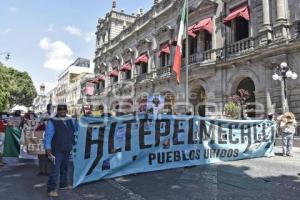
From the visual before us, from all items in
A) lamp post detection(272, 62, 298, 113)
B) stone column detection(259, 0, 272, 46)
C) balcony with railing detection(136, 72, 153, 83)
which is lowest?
lamp post detection(272, 62, 298, 113)

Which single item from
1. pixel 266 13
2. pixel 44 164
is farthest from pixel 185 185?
pixel 266 13

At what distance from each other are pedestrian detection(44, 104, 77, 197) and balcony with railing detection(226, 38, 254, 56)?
42.8 feet

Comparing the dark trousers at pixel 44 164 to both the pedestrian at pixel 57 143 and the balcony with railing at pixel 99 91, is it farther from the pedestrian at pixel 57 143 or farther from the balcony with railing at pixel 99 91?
A: the balcony with railing at pixel 99 91

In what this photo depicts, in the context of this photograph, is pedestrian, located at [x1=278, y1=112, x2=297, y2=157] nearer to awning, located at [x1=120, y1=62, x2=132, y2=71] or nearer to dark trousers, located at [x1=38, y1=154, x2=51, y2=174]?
dark trousers, located at [x1=38, y1=154, x2=51, y2=174]

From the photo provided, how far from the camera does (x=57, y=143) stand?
18.1ft

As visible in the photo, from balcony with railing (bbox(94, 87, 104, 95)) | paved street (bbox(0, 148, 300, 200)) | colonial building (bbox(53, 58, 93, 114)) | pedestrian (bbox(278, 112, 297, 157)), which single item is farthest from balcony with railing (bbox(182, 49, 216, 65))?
colonial building (bbox(53, 58, 93, 114))

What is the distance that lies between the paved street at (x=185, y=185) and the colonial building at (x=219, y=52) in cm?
810

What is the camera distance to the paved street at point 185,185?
17.6 ft


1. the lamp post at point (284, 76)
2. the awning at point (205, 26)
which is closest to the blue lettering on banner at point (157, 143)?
the lamp post at point (284, 76)

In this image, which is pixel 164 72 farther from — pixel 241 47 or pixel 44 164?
pixel 44 164

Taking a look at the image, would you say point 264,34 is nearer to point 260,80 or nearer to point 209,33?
point 260,80

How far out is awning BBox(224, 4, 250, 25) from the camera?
16.8 meters

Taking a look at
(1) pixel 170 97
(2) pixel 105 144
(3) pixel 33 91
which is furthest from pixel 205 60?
(3) pixel 33 91

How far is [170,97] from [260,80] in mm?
7813
